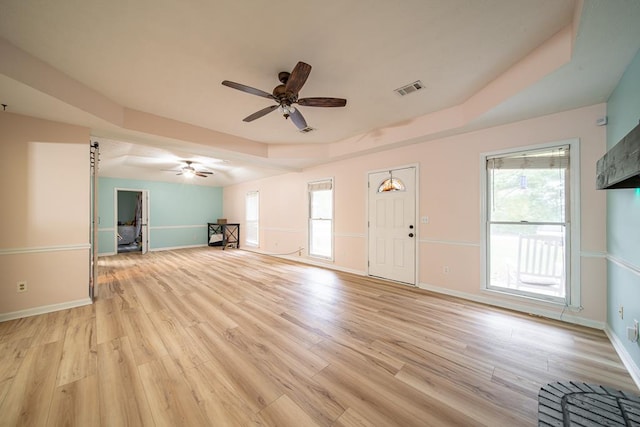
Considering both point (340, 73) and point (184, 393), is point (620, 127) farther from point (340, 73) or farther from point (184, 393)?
Answer: point (184, 393)

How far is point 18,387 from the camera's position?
161 centimetres

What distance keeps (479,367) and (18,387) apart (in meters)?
3.49

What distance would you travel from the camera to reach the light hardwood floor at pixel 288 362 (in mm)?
1424

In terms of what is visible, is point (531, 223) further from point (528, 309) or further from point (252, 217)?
point (252, 217)

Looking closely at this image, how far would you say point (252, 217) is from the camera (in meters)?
7.96

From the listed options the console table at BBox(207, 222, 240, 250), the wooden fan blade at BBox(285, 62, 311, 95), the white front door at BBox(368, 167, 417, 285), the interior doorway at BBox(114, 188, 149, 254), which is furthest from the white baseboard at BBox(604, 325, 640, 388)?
the interior doorway at BBox(114, 188, 149, 254)

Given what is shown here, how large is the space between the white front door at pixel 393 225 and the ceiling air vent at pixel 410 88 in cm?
151

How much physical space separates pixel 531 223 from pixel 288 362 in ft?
11.1

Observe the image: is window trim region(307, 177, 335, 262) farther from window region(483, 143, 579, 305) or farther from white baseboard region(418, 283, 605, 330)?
window region(483, 143, 579, 305)

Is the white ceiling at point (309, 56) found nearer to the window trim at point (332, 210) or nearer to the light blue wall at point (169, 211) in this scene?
the window trim at point (332, 210)

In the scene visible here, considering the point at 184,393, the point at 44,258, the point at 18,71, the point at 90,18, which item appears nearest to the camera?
the point at 184,393

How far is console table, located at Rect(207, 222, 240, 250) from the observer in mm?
8484

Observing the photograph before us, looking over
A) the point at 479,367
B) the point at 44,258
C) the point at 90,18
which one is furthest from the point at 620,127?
the point at 44,258

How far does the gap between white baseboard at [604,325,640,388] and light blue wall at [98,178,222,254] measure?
10.1m
